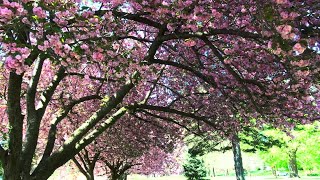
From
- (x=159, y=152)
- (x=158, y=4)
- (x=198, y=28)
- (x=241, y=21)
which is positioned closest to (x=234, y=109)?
(x=241, y=21)

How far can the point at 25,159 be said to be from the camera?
7.15 meters

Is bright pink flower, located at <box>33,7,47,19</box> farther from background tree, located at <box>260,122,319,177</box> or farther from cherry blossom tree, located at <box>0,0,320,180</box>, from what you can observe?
background tree, located at <box>260,122,319,177</box>

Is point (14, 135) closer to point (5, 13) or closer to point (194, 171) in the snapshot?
point (5, 13)

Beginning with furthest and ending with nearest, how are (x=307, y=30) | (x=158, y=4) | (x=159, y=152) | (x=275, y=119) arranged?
(x=159, y=152) < (x=275, y=119) < (x=158, y=4) < (x=307, y=30)

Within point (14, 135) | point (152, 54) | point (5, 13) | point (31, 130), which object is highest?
point (152, 54)

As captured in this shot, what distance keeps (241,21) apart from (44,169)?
4667mm

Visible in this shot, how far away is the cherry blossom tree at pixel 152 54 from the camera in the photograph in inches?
184

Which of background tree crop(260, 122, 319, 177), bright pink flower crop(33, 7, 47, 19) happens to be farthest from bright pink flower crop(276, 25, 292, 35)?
background tree crop(260, 122, 319, 177)

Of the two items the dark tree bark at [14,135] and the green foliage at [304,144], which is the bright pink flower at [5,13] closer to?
the dark tree bark at [14,135]

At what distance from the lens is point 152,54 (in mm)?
7562

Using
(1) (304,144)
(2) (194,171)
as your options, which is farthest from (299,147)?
(2) (194,171)

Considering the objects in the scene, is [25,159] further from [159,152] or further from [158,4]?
[159,152]

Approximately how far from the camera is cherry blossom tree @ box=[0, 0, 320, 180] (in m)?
4.67

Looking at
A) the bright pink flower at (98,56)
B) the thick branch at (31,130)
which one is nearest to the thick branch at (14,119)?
the thick branch at (31,130)
